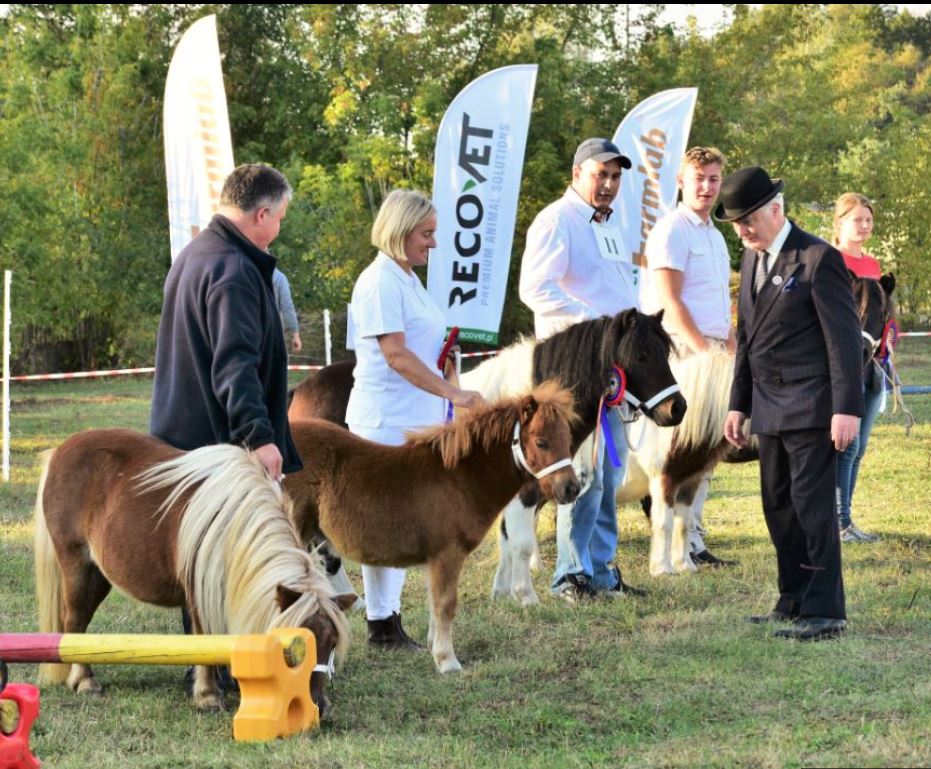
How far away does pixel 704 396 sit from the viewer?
7.73 meters

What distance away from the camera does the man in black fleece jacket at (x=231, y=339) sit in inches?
186

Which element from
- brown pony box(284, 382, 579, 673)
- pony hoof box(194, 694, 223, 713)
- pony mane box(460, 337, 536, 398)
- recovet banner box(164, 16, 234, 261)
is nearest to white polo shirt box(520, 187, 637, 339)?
pony mane box(460, 337, 536, 398)

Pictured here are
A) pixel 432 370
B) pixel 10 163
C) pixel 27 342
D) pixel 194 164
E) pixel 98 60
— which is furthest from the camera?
pixel 98 60

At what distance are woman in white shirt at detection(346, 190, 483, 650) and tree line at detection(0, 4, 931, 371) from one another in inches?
785

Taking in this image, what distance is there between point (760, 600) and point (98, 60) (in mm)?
27979

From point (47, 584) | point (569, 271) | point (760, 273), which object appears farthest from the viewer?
point (569, 271)

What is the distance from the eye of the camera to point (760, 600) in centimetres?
683

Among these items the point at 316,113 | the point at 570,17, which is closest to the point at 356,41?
the point at 316,113

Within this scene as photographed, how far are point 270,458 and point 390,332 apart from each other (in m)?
1.23

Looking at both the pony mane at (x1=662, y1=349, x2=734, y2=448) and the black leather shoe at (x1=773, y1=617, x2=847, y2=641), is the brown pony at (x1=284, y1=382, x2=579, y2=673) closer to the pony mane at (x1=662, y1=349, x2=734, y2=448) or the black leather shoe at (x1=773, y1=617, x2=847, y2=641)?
the black leather shoe at (x1=773, y1=617, x2=847, y2=641)

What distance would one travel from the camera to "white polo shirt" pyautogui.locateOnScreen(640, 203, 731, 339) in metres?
7.59

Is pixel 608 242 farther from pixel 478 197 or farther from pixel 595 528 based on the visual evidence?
pixel 478 197

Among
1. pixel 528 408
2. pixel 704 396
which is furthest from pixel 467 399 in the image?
pixel 704 396

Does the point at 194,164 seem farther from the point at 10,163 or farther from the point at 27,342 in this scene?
the point at 27,342
